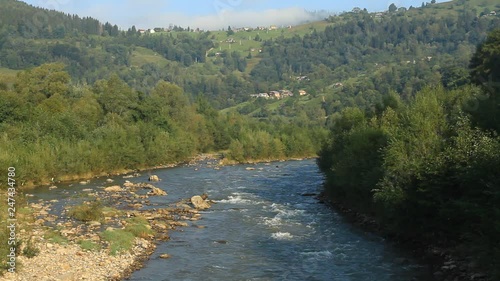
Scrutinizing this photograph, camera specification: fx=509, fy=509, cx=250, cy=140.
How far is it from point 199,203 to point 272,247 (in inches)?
631

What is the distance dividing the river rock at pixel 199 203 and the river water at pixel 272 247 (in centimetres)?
119

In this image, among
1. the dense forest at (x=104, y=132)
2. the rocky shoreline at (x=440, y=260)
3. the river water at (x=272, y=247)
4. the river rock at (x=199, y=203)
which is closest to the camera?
the rocky shoreline at (x=440, y=260)

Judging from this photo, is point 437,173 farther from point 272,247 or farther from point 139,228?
point 139,228

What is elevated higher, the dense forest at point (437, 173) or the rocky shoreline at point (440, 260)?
the dense forest at point (437, 173)

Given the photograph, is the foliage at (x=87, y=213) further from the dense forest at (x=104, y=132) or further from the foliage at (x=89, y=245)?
the dense forest at (x=104, y=132)

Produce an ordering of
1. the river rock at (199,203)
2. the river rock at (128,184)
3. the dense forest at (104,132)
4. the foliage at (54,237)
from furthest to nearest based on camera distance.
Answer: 1. the dense forest at (104,132)
2. the river rock at (128,184)
3. the river rock at (199,203)
4. the foliage at (54,237)

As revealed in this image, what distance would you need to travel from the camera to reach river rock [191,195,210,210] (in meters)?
47.2

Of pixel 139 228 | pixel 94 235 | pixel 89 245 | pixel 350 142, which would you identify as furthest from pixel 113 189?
pixel 350 142

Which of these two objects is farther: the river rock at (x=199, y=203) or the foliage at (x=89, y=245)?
the river rock at (x=199, y=203)

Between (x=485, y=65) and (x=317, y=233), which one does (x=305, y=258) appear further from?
(x=485, y=65)

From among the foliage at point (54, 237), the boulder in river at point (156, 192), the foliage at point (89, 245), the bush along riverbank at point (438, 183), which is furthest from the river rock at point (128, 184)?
the foliage at point (89, 245)

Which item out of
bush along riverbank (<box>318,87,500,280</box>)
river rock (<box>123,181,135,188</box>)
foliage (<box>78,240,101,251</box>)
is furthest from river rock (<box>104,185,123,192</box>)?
bush along riverbank (<box>318,87,500,280</box>)

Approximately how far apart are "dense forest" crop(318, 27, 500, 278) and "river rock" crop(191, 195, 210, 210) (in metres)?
12.8

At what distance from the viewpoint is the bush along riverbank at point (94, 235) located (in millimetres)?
26250
